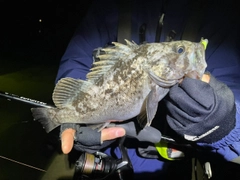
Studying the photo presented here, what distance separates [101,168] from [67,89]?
0.57 m

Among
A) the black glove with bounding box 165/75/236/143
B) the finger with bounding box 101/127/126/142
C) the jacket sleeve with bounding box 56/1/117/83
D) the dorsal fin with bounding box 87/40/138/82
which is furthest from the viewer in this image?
the jacket sleeve with bounding box 56/1/117/83

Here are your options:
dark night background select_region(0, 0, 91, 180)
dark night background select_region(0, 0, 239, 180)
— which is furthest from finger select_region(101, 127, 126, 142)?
dark night background select_region(0, 0, 239, 180)

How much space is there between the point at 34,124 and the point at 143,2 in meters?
1.93

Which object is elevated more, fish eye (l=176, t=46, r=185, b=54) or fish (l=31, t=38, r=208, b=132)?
fish eye (l=176, t=46, r=185, b=54)

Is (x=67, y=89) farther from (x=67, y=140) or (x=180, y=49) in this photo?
(x=180, y=49)

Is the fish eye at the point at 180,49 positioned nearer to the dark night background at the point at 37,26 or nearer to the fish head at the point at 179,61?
the fish head at the point at 179,61

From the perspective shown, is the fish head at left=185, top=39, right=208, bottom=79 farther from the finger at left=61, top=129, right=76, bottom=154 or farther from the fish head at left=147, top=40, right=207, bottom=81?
the finger at left=61, top=129, right=76, bottom=154

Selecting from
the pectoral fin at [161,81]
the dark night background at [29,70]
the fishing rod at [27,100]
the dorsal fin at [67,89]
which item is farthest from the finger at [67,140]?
the dark night background at [29,70]

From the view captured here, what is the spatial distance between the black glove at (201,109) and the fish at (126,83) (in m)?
0.08

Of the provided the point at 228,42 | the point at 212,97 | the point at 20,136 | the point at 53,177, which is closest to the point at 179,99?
the point at 212,97

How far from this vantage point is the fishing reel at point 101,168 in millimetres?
1364

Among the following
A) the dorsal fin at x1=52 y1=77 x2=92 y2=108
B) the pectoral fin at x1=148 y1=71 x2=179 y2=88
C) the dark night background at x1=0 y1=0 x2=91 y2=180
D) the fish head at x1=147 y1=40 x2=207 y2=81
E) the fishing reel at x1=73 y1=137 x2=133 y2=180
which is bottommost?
the dark night background at x1=0 y1=0 x2=91 y2=180

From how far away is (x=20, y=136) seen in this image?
103 inches

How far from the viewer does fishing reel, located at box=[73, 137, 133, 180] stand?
1364 millimetres
